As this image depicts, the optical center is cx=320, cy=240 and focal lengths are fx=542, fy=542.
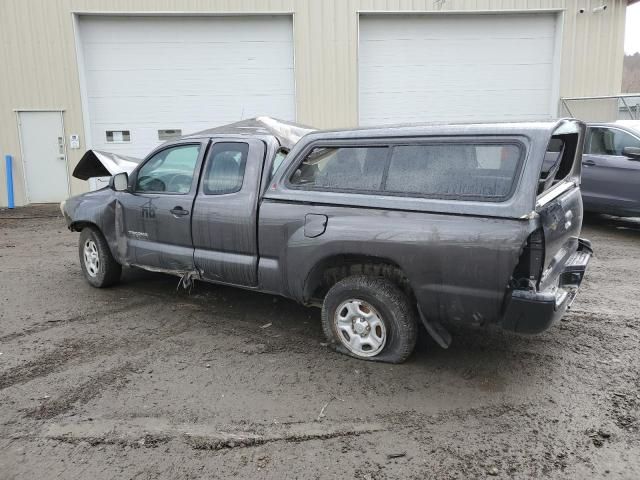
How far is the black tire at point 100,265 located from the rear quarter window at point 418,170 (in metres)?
2.64

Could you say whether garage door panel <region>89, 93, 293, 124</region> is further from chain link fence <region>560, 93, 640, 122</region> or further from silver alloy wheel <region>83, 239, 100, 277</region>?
silver alloy wheel <region>83, 239, 100, 277</region>

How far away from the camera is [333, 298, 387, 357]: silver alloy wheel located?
155 inches

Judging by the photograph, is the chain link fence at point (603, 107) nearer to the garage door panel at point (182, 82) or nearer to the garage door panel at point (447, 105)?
the garage door panel at point (447, 105)

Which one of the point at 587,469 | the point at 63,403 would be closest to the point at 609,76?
the point at 587,469

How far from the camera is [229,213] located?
15.0ft

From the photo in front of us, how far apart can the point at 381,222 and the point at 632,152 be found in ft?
19.5

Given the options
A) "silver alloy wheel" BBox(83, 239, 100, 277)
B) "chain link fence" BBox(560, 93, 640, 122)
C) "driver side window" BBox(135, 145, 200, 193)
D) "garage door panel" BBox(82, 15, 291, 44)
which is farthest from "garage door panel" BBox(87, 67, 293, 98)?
"driver side window" BBox(135, 145, 200, 193)

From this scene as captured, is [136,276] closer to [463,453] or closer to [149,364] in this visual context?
[149,364]

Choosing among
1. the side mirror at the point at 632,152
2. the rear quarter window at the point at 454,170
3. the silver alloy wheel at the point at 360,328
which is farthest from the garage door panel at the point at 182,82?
the silver alloy wheel at the point at 360,328

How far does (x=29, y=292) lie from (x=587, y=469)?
18.5 ft

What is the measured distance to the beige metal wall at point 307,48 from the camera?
470 inches

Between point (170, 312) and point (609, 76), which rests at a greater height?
point (609, 76)

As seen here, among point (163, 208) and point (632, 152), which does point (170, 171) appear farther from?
point (632, 152)

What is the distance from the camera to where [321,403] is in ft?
11.5
